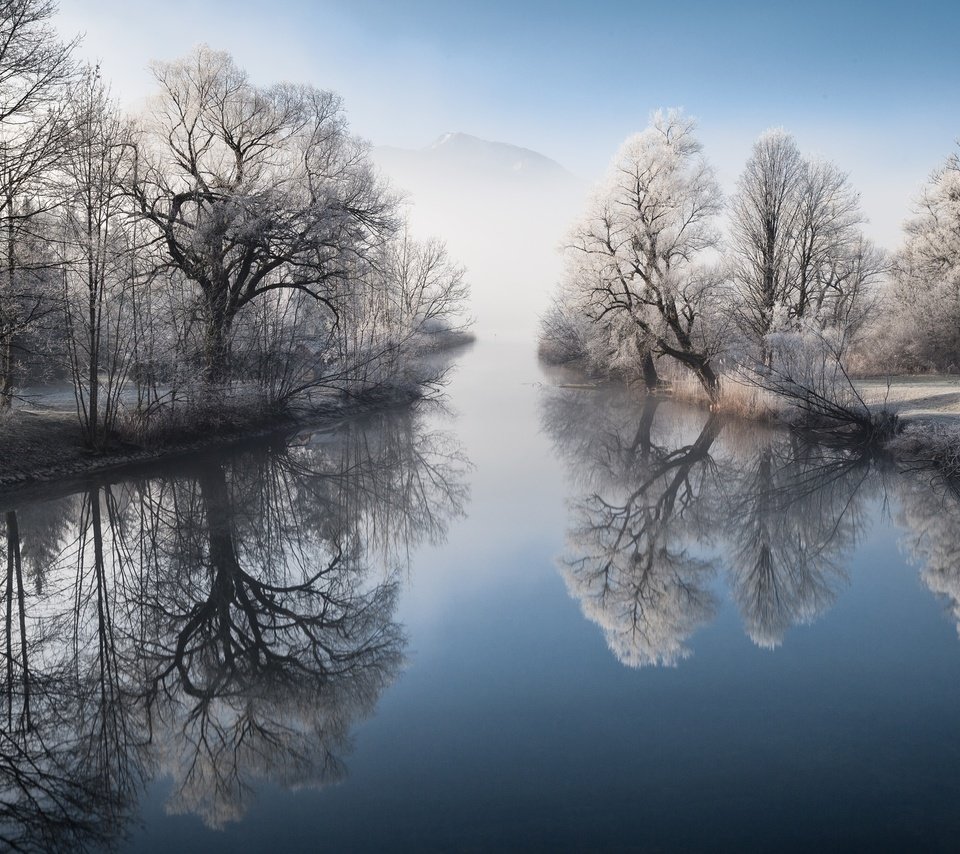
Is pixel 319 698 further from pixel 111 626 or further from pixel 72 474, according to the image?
pixel 72 474

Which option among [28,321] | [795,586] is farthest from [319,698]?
[28,321]

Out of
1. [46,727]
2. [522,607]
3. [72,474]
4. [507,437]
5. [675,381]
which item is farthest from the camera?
[675,381]

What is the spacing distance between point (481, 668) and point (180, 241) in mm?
14182

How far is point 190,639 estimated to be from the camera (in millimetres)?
6910

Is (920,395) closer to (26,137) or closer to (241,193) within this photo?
(241,193)

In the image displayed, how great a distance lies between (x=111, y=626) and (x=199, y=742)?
97.5 inches

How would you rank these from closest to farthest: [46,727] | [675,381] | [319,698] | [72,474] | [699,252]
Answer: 1. [46,727]
2. [319,698]
3. [72,474]
4. [699,252]
5. [675,381]

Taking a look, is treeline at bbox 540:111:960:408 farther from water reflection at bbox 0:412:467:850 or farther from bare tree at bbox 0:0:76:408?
bare tree at bbox 0:0:76:408

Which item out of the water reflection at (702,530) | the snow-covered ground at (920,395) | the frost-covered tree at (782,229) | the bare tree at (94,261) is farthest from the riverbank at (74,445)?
the frost-covered tree at (782,229)

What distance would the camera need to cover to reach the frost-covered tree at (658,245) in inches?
862

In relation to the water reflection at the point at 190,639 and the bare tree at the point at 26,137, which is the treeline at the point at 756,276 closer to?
the water reflection at the point at 190,639

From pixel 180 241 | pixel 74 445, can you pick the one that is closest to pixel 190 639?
pixel 74 445

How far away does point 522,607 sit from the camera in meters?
7.76

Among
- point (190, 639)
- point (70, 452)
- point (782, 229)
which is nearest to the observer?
point (190, 639)
